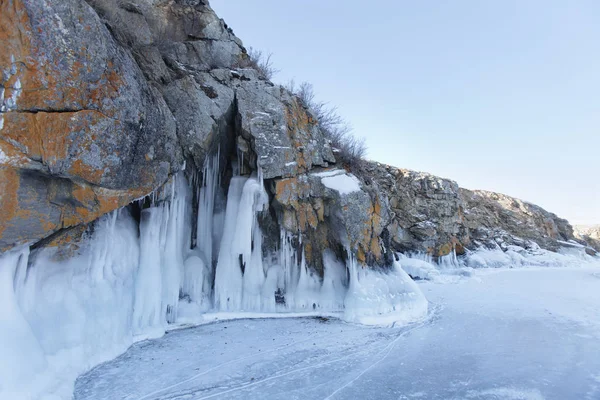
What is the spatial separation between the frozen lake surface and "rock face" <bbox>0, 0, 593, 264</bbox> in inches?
95.7

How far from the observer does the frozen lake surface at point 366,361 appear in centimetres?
372

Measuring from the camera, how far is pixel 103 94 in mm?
4711

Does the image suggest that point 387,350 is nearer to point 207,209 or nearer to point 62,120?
point 207,209

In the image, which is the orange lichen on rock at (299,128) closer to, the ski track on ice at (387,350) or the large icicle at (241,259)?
the large icicle at (241,259)

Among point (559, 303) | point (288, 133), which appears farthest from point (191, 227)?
point (559, 303)

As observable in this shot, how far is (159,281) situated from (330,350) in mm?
3794

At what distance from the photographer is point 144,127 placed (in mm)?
5504

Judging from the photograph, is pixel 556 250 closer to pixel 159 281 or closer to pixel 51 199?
pixel 159 281

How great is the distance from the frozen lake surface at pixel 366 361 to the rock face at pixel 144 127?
2.43 m

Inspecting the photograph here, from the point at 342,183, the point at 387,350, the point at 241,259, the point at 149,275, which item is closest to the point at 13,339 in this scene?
the point at 149,275

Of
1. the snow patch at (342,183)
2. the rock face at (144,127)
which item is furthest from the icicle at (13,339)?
the snow patch at (342,183)

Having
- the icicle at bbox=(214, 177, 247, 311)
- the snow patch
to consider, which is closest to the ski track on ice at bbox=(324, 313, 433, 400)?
the snow patch

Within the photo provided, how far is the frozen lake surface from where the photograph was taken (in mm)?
3717

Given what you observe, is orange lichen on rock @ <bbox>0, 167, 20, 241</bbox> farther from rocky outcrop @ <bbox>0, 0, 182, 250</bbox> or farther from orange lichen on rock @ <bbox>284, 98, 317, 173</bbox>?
orange lichen on rock @ <bbox>284, 98, 317, 173</bbox>
